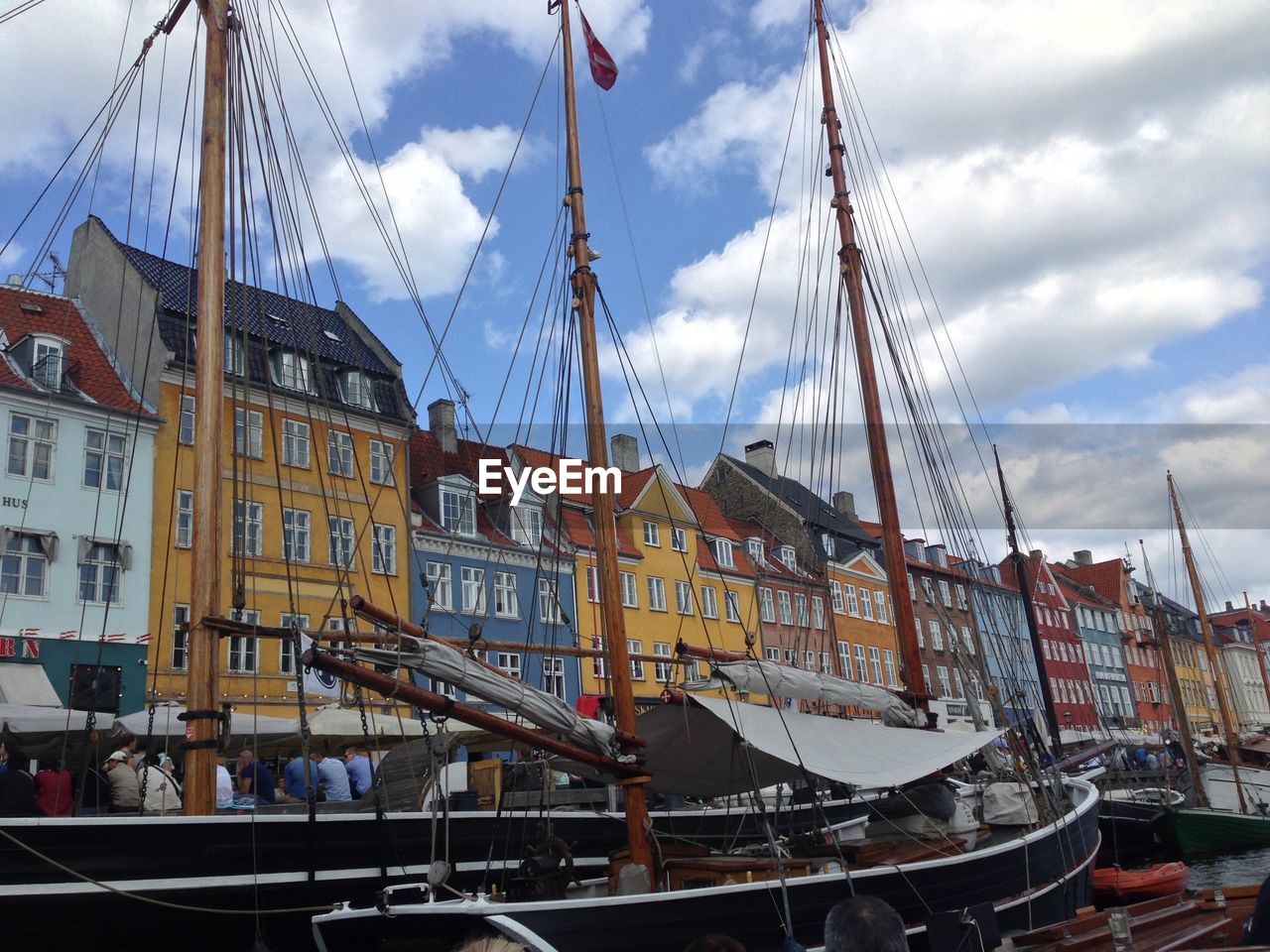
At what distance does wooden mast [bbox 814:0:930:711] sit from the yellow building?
1151 cm

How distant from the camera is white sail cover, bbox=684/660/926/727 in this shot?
44.8 ft

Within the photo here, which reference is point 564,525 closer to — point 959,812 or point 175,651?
point 175,651

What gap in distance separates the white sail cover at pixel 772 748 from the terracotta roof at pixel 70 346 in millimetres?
18740

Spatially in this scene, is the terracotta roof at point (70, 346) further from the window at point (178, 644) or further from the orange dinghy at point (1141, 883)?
the orange dinghy at point (1141, 883)

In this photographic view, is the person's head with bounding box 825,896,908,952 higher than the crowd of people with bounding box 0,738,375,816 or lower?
lower

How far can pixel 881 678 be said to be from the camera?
5359 centimetres

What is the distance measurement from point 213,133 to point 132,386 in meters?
18.7

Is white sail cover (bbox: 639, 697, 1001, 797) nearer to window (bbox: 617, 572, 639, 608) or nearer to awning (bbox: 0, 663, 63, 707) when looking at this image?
awning (bbox: 0, 663, 63, 707)

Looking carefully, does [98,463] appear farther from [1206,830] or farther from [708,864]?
[1206,830]

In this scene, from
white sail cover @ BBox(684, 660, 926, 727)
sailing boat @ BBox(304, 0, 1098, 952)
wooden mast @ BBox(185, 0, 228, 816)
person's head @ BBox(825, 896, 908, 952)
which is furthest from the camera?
white sail cover @ BBox(684, 660, 926, 727)

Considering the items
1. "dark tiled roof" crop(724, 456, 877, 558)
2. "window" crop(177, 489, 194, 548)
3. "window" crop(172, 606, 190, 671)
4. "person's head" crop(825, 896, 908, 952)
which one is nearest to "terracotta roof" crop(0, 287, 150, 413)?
"window" crop(177, 489, 194, 548)

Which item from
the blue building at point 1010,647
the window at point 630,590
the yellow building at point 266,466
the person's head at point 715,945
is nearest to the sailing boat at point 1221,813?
the blue building at point 1010,647

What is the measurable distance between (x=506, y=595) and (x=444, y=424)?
7926mm

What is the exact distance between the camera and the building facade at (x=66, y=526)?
81.2 feet
